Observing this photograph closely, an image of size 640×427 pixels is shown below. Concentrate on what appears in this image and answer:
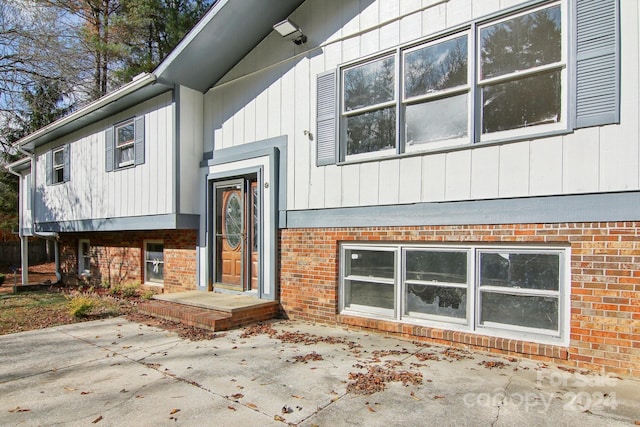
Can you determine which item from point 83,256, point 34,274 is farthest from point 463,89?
point 34,274

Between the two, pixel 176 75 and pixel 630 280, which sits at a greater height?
pixel 176 75

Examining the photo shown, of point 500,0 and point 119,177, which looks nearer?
point 500,0

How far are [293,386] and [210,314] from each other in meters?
2.84

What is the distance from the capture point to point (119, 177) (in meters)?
9.29

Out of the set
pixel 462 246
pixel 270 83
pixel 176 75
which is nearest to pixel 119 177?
pixel 176 75

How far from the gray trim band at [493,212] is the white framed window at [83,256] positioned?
32.5ft

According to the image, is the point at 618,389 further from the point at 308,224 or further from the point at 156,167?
the point at 156,167

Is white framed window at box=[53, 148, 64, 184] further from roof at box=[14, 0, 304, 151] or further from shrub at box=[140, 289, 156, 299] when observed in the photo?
shrub at box=[140, 289, 156, 299]

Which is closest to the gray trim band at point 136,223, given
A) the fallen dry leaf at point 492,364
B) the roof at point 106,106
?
the roof at point 106,106

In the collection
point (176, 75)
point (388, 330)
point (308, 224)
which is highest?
point (176, 75)

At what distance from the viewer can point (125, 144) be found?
364 inches

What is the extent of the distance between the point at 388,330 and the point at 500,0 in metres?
4.53

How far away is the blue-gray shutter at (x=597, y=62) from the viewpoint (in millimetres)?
3943

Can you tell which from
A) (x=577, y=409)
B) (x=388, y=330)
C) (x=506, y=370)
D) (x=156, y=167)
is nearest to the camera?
(x=577, y=409)
